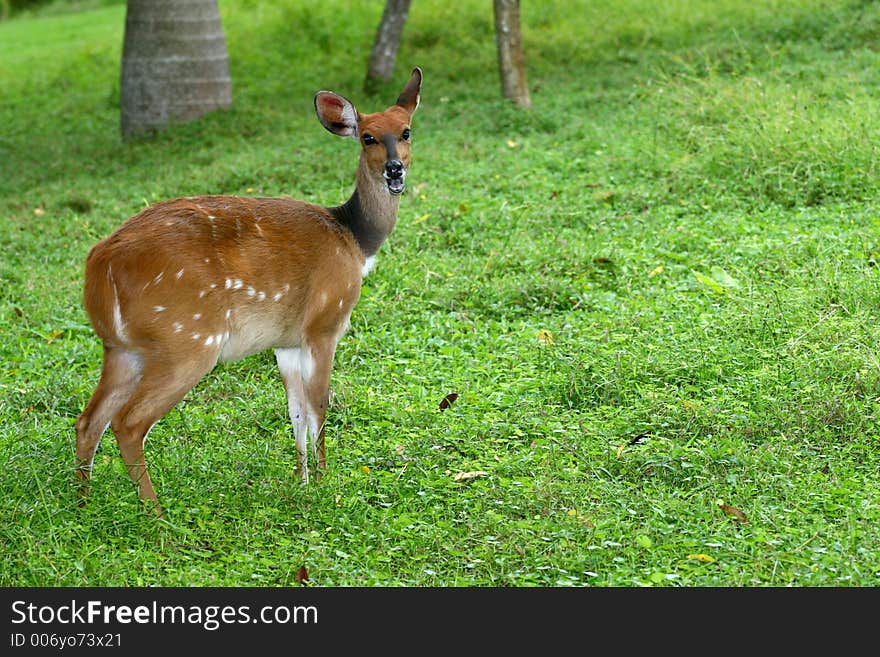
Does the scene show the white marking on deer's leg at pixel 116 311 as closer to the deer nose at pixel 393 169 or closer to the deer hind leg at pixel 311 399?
the deer hind leg at pixel 311 399

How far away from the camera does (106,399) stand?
5.27 meters

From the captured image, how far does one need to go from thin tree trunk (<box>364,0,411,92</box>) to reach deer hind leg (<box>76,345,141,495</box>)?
843 centimetres

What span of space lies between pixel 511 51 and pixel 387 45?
201 centimetres

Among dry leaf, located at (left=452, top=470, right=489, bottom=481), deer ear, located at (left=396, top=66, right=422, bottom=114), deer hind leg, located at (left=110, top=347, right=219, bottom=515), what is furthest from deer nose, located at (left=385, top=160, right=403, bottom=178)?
dry leaf, located at (left=452, top=470, right=489, bottom=481)

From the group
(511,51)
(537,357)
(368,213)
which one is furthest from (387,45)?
(368,213)

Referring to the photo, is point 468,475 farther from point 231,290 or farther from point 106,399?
point 106,399

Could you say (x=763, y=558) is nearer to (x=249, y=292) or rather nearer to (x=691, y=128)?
(x=249, y=292)

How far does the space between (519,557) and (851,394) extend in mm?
2024

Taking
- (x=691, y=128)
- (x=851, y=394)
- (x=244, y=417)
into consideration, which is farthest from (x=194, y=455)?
(x=691, y=128)

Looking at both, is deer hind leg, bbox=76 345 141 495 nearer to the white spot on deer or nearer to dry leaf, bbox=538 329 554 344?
the white spot on deer

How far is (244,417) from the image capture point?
6.12 meters

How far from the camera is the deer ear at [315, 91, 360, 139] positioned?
5.94 m

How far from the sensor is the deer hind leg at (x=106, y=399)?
5.23 metres

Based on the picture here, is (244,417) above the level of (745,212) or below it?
above
